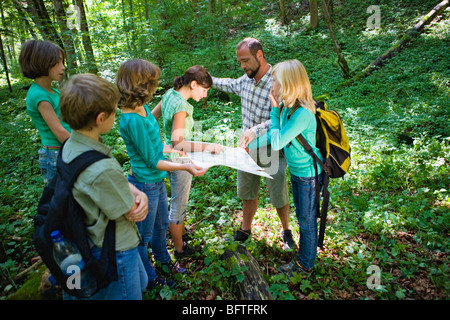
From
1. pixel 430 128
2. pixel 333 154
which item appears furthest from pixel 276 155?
pixel 430 128

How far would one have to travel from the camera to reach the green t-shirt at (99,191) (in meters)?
1.49

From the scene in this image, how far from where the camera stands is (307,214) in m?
2.68

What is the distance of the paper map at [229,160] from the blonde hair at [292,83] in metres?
0.66

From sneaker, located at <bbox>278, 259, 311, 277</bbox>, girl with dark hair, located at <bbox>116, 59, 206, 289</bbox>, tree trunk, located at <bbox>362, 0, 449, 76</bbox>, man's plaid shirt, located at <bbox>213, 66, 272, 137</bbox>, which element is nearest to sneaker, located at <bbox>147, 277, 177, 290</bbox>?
girl with dark hair, located at <bbox>116, 59, 206, 289</bbox>

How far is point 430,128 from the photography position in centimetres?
538

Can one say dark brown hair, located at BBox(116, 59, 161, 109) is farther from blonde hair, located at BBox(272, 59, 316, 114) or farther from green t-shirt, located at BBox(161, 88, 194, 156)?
blonde hair, located at BBox(272, 59, 316, 114)

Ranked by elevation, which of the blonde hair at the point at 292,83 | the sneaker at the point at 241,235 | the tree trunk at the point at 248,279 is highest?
the blonde hair at the point at 292,83

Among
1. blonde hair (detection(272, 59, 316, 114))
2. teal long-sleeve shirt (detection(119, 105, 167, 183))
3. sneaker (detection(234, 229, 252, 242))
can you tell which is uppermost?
blonde hair (detection(272, 59, 316, 114))

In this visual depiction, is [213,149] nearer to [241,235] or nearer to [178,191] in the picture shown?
[178,191]

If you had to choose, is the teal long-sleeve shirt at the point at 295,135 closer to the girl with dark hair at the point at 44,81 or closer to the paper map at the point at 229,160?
the paper map at the point at 229,160

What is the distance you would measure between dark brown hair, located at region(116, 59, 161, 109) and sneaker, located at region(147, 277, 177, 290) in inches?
69.5

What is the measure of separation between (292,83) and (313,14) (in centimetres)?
1451

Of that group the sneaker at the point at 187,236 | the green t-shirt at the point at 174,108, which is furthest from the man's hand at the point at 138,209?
the sneaker at the point at 187,236

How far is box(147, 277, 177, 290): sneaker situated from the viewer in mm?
2631
